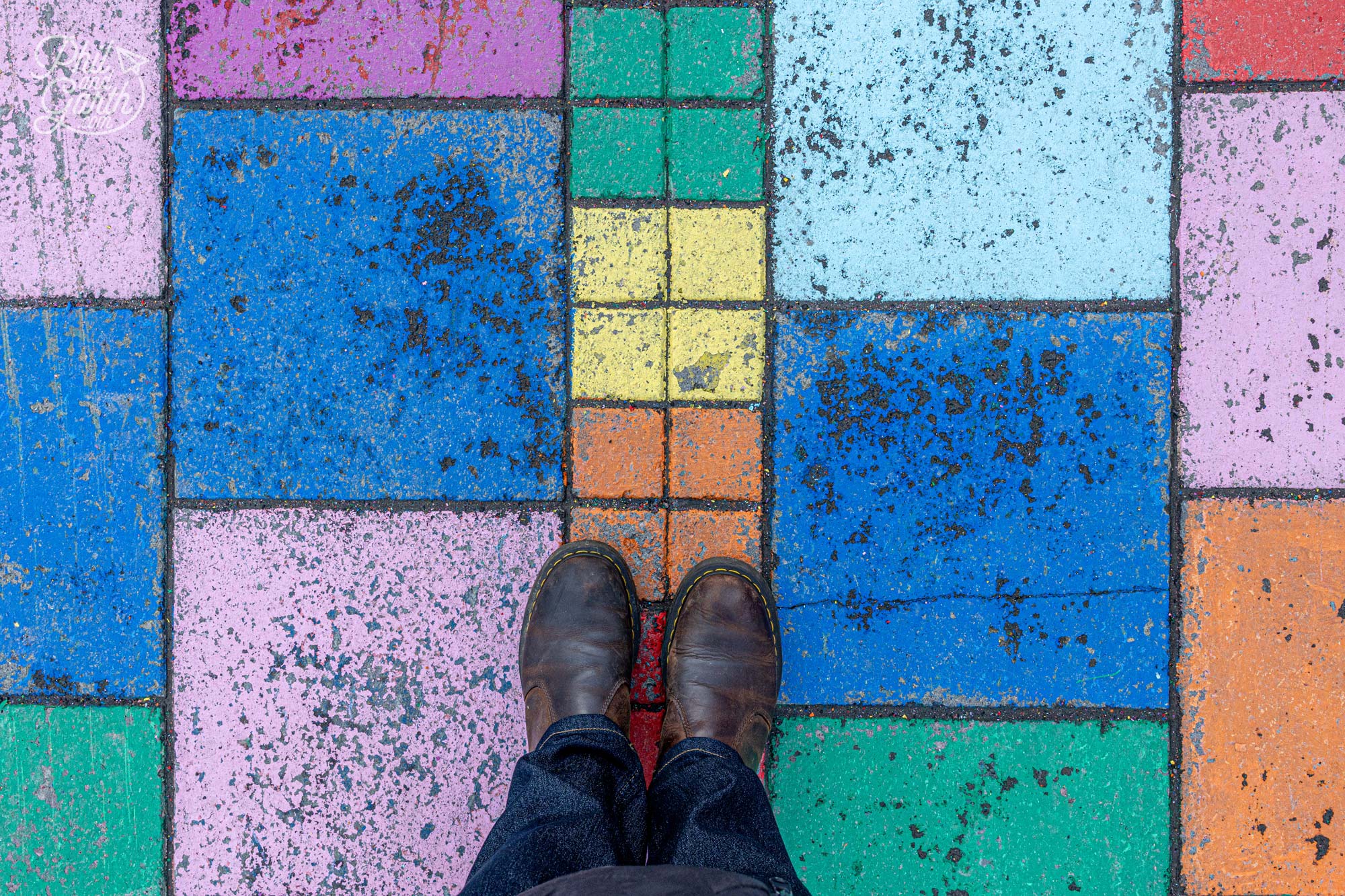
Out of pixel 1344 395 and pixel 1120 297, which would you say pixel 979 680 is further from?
pixel 1344 395

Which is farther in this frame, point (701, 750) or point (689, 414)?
point (689, 414)

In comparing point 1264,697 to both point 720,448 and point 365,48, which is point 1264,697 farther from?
point 365,48

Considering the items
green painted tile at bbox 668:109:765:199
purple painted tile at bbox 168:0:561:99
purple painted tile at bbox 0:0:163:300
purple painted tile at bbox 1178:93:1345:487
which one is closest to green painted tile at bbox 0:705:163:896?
purple painted tile at bbox 0:0:163:300

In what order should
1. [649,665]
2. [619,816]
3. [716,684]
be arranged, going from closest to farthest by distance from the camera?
[619,816] < [716,684] < [649,665]

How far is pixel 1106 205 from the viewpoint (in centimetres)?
190

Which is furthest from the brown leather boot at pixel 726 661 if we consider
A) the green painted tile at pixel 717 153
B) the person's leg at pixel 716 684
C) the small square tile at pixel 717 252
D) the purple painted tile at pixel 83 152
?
→ the purple painted tile at pixel 83 152

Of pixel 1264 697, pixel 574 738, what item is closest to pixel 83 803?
pixel 574 738

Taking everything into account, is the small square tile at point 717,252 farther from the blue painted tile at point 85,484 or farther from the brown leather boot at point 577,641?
the blue painted tile at point 85,484

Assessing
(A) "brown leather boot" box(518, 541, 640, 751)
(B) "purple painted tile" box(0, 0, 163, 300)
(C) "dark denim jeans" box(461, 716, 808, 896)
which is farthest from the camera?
(B) "purple painted tile" box(0, 0, 163, 300)

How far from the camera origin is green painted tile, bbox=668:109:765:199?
6.30 ft

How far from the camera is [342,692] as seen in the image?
194 cm

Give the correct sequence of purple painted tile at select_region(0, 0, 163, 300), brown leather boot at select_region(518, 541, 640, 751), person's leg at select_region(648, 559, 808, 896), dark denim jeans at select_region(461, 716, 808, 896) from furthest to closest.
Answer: purple painted tile at select_region(0, 0, 163, 300), brown leather boot at select_region(518, 541, 640, 751), person's leg at select_region(648, 559, 808, 896), dark denim jeans at select_region(461, 716, 808, 896)

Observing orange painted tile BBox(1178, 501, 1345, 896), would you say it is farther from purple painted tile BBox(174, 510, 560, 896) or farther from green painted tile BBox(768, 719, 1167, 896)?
purple painted tile BBox(174, 510, 560, 896)

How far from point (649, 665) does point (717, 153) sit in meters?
1.25
